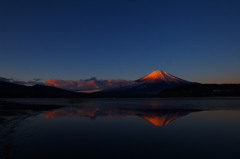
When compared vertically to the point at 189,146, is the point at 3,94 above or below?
above

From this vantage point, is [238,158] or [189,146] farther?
[189,146]

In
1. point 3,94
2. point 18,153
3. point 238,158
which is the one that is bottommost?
point 238,158

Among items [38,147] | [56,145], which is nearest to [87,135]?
[56,145]

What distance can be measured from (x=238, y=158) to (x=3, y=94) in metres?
196

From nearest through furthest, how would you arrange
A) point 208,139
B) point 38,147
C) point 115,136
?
1. point 38,147
2. point 208,139
3. point 115,136

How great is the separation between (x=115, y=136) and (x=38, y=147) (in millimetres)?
3627

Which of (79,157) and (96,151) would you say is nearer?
(79,157)

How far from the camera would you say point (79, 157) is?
6.27 m

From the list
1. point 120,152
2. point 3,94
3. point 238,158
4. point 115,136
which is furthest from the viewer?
point 3,94

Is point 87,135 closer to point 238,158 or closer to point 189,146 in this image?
point 189,146

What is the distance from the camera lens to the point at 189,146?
24.8 ft

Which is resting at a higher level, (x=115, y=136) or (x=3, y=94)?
(x=3, y=94)

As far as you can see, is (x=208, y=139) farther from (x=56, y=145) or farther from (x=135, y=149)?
(x=56, y=145)

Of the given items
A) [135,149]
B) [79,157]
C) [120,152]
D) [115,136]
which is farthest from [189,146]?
[79,157]
